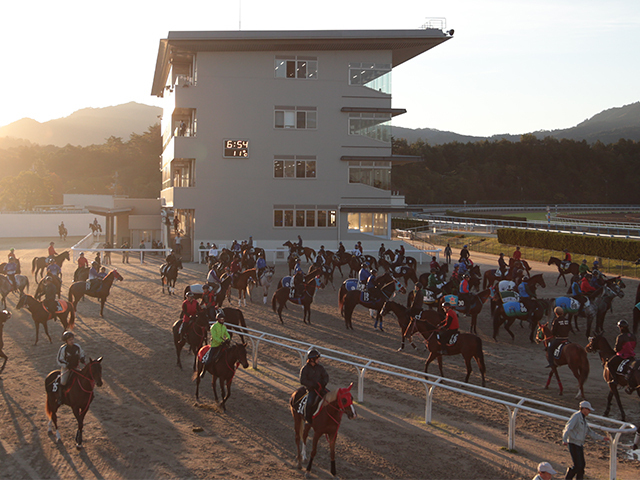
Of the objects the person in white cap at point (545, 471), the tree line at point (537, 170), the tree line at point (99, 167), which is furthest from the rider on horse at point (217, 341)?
the tree line at point (537, 170)

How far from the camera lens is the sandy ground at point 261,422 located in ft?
24.0

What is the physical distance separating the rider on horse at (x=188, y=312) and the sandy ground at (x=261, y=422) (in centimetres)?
104

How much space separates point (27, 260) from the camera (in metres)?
32.9

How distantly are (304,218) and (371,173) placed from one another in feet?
18.8

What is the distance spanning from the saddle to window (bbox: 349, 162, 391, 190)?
2986 cm

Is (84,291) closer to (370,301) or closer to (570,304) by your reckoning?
(370,301)

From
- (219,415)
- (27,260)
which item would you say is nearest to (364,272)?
(219,415)

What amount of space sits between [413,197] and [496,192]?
62.4 ft

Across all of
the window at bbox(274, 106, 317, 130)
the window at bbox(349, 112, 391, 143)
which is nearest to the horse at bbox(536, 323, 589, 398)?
the window at bbox(349, 112, 391, 143)

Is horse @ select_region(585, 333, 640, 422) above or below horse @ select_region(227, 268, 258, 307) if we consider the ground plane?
below

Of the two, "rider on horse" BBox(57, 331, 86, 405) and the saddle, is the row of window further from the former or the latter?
the saddle

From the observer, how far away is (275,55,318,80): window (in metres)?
35.4

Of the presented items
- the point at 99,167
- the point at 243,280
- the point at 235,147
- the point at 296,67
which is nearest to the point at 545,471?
the point at 243,280

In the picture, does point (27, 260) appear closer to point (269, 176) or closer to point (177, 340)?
point (269, 176)
